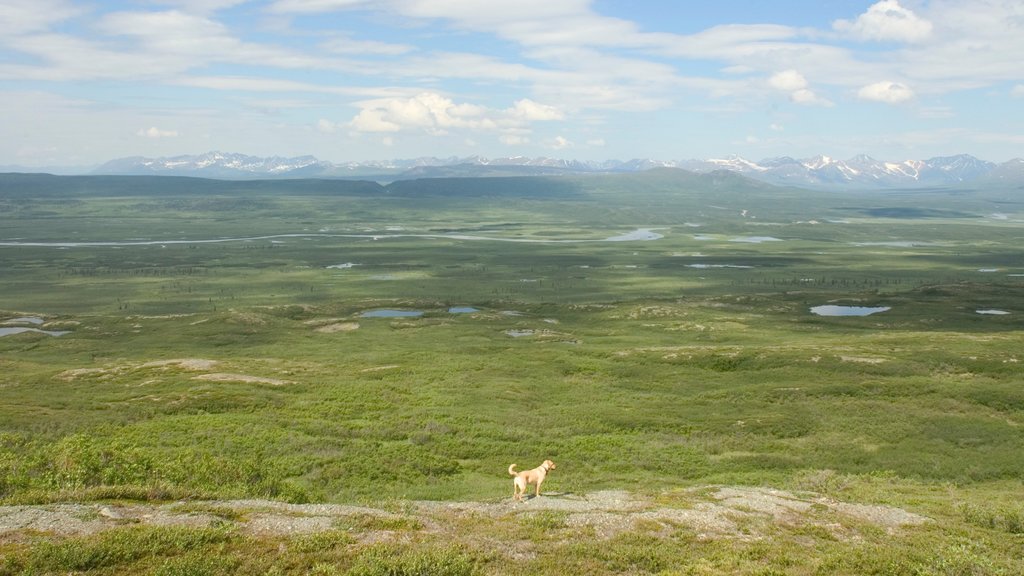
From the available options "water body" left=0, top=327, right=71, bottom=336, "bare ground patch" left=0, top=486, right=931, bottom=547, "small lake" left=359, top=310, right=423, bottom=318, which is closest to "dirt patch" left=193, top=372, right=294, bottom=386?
"bare ground patch" left=0, top=486, right=931, bottom=547

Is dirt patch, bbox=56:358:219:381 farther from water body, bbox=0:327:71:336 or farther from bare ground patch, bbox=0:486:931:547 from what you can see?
bare ground patch, bbox=0:486:931:547

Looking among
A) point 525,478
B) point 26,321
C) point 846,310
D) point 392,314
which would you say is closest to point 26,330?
point 26,321

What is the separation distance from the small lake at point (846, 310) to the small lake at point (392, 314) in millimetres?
79772

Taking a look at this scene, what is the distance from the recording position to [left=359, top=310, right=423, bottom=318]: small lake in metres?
126

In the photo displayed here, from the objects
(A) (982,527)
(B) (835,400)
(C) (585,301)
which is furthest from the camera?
(C) (585,301)

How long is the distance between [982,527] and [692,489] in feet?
40.4

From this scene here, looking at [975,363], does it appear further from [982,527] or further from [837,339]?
[982,527]

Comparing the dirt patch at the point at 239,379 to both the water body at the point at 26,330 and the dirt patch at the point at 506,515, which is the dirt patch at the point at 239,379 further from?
the water body at the point at 26,330

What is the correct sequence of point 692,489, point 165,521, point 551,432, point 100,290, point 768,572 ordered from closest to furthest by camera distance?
point 768,572 → point 165,521 → point 692,489 → point 551,432 → point 100,290

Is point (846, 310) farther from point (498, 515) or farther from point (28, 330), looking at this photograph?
point (28, 330)

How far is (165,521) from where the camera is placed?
22141 mm

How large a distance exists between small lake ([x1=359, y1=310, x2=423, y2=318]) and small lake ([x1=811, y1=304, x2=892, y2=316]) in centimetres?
7977

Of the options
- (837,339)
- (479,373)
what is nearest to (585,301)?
(837,339)

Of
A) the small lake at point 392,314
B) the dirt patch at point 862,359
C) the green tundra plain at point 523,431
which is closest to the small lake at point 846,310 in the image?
the green tundra plain at point 523,431
